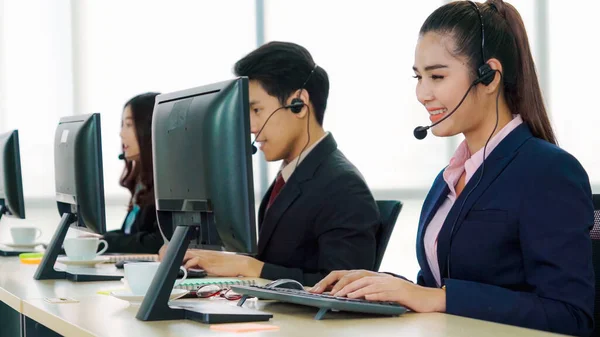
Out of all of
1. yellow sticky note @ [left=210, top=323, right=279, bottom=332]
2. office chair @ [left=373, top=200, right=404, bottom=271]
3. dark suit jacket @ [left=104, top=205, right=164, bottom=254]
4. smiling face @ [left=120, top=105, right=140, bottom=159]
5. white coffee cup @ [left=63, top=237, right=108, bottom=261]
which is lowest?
Answer: dark suit jacket @ [left=104, top=205, right=164, bottom=254]

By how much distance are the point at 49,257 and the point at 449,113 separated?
1.18m

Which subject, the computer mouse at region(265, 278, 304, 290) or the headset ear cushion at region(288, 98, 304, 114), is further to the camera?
the headset ear cushion at region(288, 98, 304, 114)

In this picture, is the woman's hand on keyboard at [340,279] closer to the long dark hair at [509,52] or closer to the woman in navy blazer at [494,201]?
the woman in navy blazer at [494,201]

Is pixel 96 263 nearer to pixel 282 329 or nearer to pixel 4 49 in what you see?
pixel 282 329

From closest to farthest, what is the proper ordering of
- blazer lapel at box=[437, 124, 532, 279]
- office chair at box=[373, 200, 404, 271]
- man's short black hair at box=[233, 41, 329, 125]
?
1. blazer lapel at box=[437, 124, 532, 279]
2. office chair at box=[373, 200, 404, 271]
3. man's short black hair at box=[233, 41, 329, 125]

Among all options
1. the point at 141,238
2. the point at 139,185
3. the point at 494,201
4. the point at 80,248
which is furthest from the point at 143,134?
the point at 494,201

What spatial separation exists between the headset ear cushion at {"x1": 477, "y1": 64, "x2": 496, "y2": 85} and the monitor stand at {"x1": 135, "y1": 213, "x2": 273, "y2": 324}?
640 mm

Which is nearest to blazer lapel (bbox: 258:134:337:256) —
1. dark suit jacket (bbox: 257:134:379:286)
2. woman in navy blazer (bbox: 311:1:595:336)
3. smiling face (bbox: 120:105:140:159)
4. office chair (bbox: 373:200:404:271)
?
dark suit jacket (bbox: 257:134:379:286)

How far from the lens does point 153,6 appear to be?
4.86 meters

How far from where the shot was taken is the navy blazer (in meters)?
1.47

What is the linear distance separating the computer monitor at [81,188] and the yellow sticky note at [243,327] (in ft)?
2.92

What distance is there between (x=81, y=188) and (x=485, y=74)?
1213mm

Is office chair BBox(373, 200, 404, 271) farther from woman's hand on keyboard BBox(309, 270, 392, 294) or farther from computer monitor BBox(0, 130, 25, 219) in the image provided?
computer monitor BBox(0, 130, 25, 219)

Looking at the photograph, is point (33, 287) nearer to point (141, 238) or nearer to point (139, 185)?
point (141, 238)
